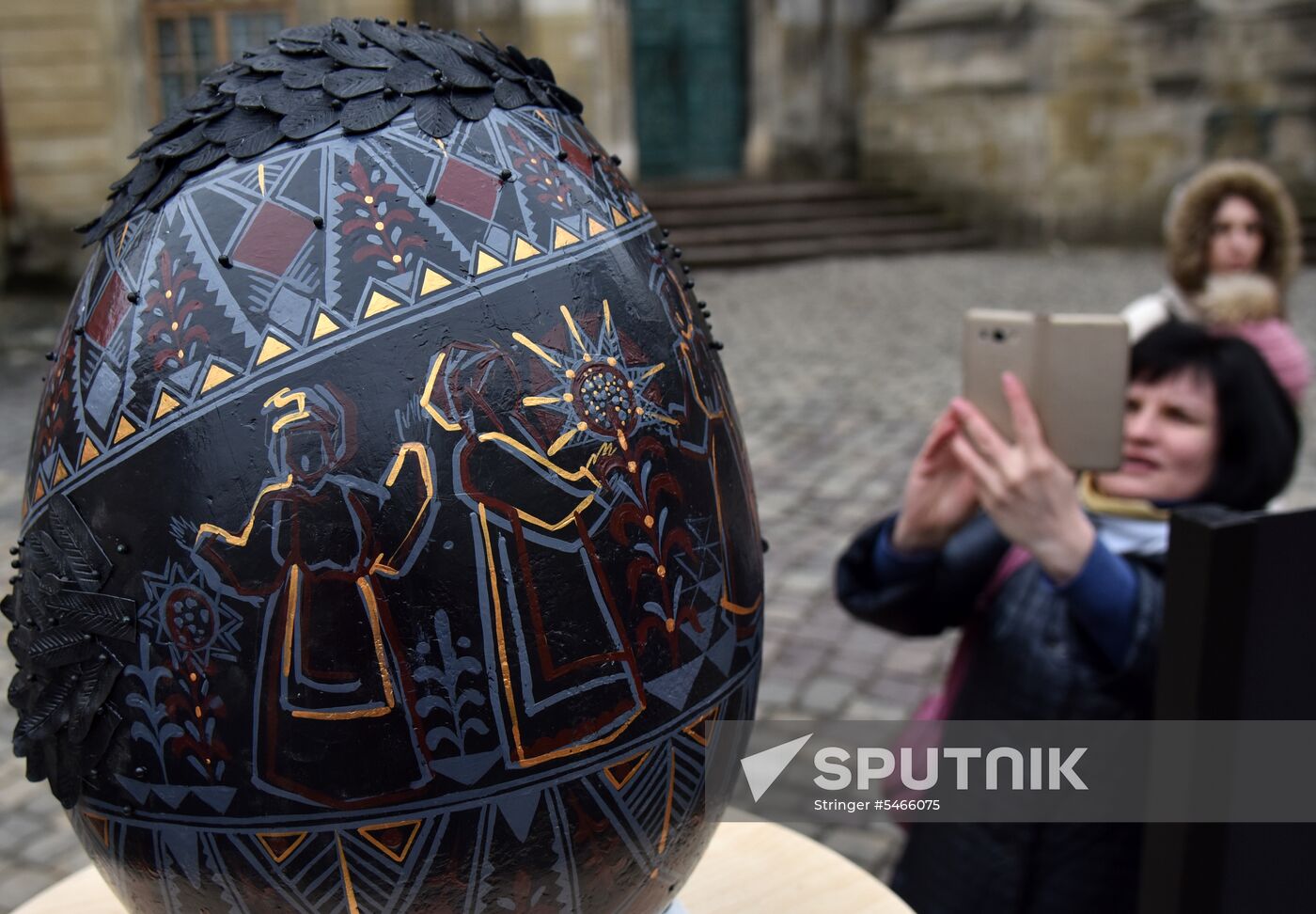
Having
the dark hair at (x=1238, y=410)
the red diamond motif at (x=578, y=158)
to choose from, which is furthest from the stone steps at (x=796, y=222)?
the red diamond motif at (x=578, y=158)

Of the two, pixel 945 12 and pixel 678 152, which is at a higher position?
pixel 945 12

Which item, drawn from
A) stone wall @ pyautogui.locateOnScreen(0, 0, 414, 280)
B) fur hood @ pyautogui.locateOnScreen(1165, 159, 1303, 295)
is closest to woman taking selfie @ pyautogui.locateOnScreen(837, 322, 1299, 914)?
fur hood @ pyautogui.locateOnScreen(1165, 159, 1303, 295)

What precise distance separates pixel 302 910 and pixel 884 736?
8.51ft

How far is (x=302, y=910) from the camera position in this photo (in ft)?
4.73

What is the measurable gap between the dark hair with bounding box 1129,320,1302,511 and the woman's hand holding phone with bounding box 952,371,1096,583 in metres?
0.42

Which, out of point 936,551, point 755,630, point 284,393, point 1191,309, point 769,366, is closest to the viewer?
point 284,393

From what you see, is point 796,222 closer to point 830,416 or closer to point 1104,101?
point 1104,101

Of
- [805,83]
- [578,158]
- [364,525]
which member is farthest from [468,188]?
[805,83]

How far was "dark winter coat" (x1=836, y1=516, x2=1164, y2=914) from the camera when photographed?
2.33m

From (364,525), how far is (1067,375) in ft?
4.70

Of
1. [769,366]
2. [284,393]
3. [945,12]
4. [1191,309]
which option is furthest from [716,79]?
[284,393]

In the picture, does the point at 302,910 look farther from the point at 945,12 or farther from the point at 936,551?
the point at 945,12

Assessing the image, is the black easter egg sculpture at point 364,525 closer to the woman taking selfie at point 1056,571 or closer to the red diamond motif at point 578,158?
the red diamond motif at point 578,158

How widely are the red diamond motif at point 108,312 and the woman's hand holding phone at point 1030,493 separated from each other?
1414mm
